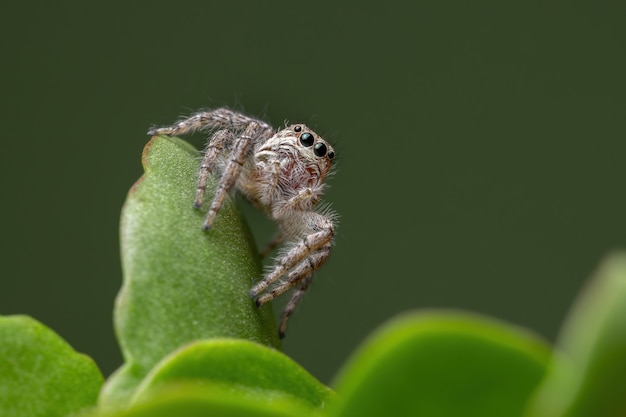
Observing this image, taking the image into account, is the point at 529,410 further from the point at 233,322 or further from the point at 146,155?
the point at 146,155

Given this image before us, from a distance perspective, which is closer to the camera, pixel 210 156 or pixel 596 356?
pixel 596 356

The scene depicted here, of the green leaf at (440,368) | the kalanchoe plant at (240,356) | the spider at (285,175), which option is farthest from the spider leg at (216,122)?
the green leaf at (440,368)

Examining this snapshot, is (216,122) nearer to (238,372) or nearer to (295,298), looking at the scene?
(295,298)

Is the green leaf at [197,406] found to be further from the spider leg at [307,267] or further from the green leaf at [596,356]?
the spider leg at [307,267]

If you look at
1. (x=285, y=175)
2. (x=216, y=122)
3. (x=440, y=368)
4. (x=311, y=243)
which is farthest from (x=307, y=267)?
(x=440, y=368)

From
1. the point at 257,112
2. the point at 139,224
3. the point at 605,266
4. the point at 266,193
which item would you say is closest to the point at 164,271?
the point at 139,224

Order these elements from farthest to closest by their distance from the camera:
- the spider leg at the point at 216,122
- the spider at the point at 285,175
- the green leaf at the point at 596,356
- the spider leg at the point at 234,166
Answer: the spider leg at the point at 216,122 → the spider at the point at 285,175 → the spider leg at the point at 234,166 → the green leaf at the point at 596,356
